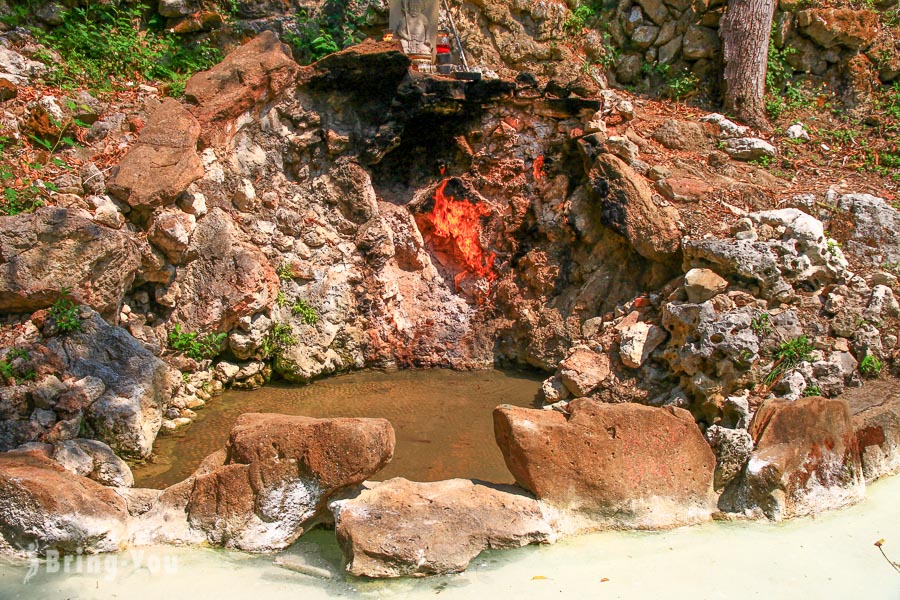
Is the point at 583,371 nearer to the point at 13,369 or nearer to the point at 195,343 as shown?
the point at 195,343

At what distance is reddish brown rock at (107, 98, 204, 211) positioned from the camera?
18.1 feet

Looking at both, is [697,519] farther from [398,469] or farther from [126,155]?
[126,155]

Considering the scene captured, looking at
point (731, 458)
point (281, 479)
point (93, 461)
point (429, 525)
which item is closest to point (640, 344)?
point (731, 458)

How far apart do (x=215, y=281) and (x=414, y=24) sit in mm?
3387

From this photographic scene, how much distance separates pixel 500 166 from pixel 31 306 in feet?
15.0

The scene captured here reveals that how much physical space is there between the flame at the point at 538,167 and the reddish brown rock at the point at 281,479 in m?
4.27

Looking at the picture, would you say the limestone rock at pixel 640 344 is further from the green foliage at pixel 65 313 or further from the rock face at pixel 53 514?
the green foliage at pixel 65 313

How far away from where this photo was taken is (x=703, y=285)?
5578 mm

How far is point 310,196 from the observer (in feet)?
22.3

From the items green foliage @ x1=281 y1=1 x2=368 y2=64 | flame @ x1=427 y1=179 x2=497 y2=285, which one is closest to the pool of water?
flame @ x1=427 y1=179 x2=497 y2=285

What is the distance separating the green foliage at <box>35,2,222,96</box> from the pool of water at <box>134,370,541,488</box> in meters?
3.28

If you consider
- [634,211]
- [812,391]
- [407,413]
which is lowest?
[407,413]

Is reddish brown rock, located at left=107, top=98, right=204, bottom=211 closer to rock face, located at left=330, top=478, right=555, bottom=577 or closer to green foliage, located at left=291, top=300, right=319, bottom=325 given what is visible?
green foliage, located at left=291, top=300, right=319, bottom=325

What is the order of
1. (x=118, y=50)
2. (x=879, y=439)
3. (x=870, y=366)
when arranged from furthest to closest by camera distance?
1. (x=118, y=50)
2. (x=870, y=366)
3. (x=879, y=439)
